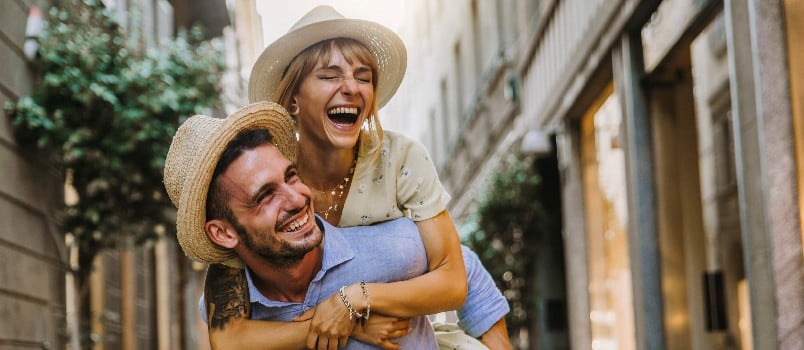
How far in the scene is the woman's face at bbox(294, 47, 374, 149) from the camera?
2725 millimetres

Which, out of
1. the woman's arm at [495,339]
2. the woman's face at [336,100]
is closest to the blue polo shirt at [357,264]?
the woman's face at [336,100]

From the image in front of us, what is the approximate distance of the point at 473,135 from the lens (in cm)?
1989

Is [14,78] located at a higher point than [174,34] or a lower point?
lower

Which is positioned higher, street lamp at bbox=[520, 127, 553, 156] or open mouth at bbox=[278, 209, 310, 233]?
street lamp at bbox=[520, 127, 553, 156]

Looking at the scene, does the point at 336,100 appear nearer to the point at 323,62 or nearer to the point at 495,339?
the point at 323,62

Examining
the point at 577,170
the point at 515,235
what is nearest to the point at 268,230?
the point at 577,170

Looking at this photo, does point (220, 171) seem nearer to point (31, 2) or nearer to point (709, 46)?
point (709, 46)

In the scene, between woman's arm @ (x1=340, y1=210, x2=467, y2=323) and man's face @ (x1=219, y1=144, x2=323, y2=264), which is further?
woman's arm @ (x1=340, y1=210, x2=467, y2=323)

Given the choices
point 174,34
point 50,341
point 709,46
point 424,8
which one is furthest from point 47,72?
point 424,8

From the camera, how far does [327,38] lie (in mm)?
2777

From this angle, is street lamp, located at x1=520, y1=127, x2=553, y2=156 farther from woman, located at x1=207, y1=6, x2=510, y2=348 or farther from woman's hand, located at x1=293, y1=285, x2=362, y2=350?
woman's hand, located at x1=293, y1=285, x2=362, y2=350

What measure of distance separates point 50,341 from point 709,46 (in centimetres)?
540

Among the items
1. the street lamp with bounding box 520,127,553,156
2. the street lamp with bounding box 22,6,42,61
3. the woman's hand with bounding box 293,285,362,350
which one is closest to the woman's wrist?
the woman's hand with bounding box 293,285,362,350

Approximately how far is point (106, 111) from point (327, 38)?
262 inches
